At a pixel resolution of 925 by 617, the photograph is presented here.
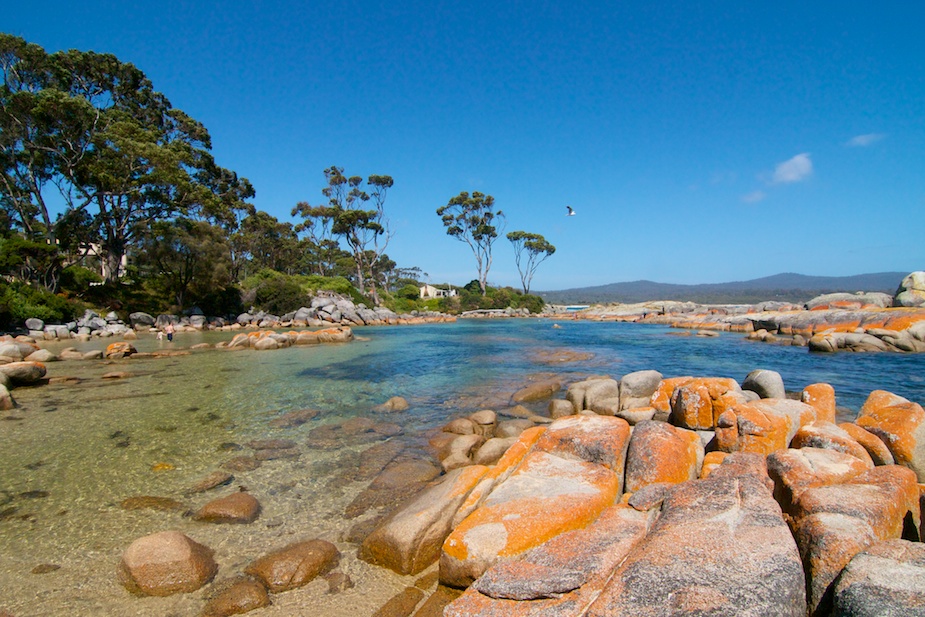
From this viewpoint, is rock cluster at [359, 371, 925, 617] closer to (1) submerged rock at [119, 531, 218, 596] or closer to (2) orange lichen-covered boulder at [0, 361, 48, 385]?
(1) submerged rock at [119, 531, 218, 596]

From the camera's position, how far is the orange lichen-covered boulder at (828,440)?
528 centimetres

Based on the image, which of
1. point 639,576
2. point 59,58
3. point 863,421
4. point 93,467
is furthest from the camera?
point 59,58

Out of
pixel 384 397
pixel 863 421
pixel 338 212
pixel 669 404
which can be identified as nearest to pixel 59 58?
pixel 338 212

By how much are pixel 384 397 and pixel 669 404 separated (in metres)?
7.90

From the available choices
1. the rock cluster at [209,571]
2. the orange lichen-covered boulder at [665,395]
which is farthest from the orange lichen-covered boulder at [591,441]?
the orange lichen-covered boulder at [665,395]

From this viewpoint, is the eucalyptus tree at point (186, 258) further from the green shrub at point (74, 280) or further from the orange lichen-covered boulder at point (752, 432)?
the orange lichen-covered boulder at point (752, 432)

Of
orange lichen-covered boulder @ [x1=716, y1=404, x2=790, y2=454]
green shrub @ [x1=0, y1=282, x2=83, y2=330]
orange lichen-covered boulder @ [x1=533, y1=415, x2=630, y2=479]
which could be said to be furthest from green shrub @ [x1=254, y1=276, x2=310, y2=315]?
orange lichen-covered boulder @ [x1=716, y1=404, x2=790, y2=454]

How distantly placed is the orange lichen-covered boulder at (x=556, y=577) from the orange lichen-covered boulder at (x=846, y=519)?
1.12m

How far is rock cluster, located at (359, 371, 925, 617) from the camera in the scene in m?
2.67

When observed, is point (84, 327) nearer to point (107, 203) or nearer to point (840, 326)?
point (107, 203)

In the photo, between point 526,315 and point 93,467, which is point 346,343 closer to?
point 93,467

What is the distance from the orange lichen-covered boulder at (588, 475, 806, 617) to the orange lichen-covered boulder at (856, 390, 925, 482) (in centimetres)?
425

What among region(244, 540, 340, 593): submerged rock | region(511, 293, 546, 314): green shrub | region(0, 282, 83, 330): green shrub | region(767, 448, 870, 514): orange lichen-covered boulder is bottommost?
region(244, 540, 340, 593): submerged rock

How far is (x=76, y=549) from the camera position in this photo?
5.04m
